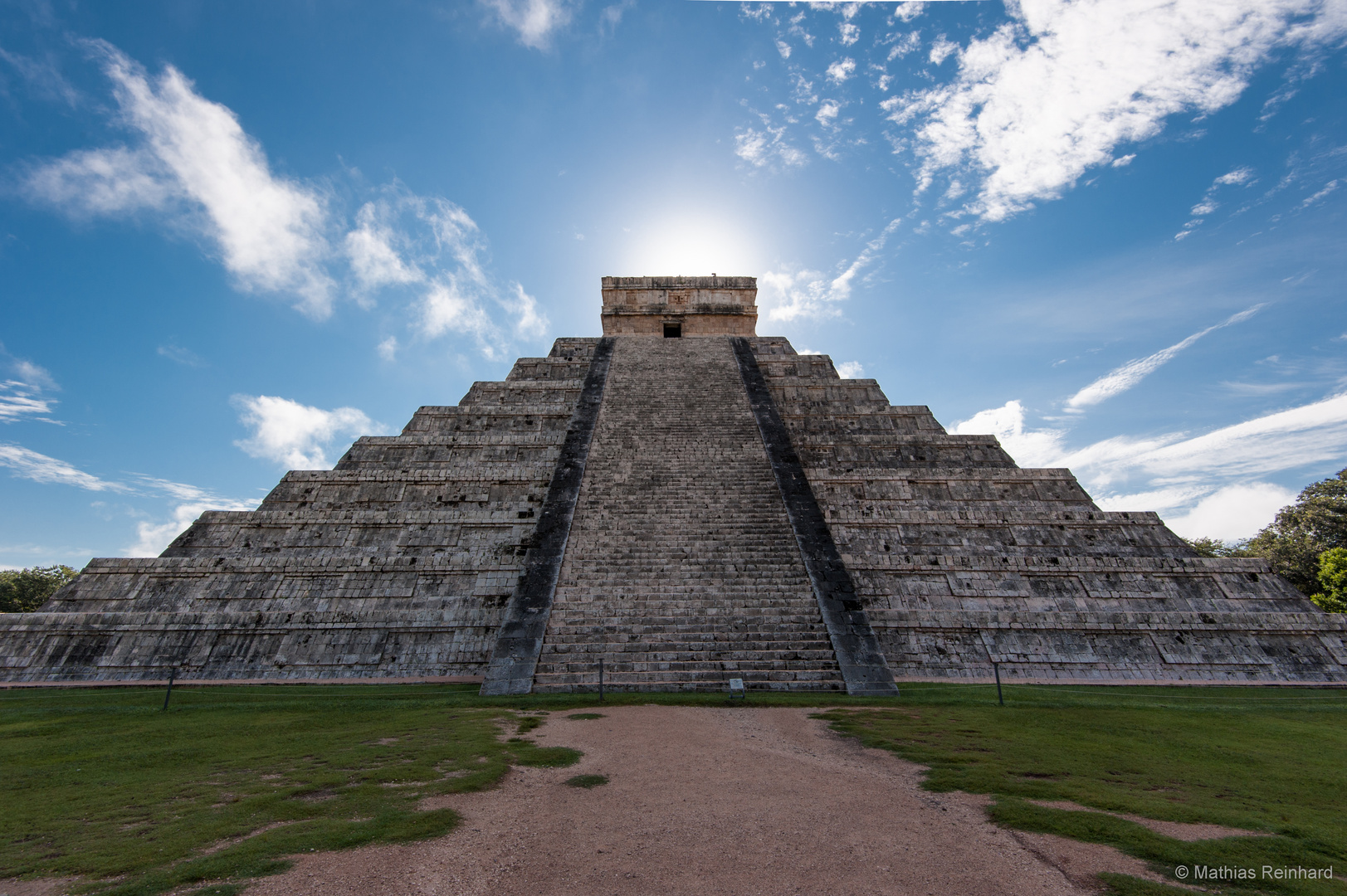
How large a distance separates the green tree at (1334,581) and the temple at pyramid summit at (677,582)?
11807 mm

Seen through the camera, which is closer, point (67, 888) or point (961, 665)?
point (67, 888)

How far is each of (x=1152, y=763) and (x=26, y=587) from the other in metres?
46.2

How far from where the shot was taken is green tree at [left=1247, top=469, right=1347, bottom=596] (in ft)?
73.5

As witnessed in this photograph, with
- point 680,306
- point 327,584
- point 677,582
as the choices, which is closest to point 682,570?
point 677,582

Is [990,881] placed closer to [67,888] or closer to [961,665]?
[67,888]

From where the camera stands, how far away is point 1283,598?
11539mm

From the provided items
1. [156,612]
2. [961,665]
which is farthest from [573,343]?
[961,665]

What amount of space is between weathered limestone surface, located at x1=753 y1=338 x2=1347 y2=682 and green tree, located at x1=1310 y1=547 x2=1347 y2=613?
11572 mm

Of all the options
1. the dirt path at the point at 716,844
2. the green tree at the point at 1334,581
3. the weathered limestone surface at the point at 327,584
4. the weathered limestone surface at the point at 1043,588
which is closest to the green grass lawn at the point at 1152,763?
the dirt path at the point at 716,844

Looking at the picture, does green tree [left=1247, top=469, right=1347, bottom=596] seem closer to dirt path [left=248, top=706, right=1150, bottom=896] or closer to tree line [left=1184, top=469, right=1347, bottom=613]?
tree line [left=1184, top=469, right=1347, bottom=613]

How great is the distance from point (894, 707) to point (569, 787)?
4.87 m

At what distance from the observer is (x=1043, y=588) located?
1181cm

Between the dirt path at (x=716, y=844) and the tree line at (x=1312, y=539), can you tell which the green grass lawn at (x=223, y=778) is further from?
the tree line at (x=1312, y=539)

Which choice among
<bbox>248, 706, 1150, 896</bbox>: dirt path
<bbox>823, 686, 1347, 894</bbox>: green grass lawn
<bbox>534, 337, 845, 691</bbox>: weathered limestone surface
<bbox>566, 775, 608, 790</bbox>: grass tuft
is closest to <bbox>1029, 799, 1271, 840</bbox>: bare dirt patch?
<bbox>823, 686, 1347, 894</bbox>: green grass lawn
